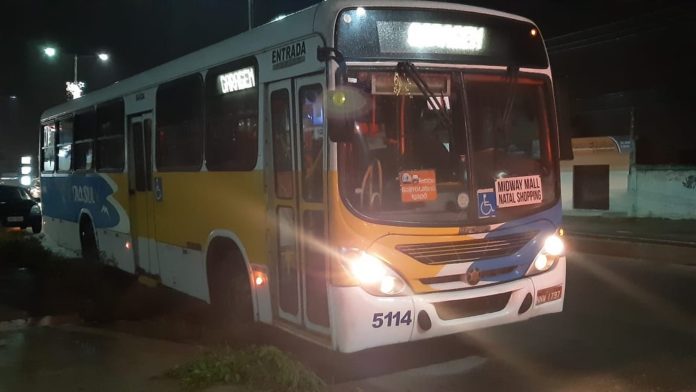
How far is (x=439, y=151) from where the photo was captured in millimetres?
5660

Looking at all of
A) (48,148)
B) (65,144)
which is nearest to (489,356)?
(65,144)

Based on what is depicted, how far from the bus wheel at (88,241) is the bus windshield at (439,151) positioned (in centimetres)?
789

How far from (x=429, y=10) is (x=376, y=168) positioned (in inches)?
58.9

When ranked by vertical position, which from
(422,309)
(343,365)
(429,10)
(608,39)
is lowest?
(343,365)

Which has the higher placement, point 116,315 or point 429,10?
point 429,10

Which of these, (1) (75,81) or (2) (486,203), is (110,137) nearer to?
(2) (486,203)

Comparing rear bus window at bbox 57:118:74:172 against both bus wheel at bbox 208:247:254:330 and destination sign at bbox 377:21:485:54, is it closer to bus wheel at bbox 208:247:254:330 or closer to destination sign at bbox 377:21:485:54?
bus wheel at bbox 208:247:254:330

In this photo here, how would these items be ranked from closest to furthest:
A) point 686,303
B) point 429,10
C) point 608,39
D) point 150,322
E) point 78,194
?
point 429,10
point 150,322
point 686,303
point 78,194
point 608,39

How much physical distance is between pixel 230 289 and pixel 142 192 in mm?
2957

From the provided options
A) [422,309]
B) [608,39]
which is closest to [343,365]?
[422,309]

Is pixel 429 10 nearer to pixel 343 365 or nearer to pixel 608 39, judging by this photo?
pixel 343 365

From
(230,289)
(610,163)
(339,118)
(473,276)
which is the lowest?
(230,289)

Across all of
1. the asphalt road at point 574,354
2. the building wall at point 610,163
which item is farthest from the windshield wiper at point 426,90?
the building wall at point 610,163

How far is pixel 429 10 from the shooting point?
577 cm
